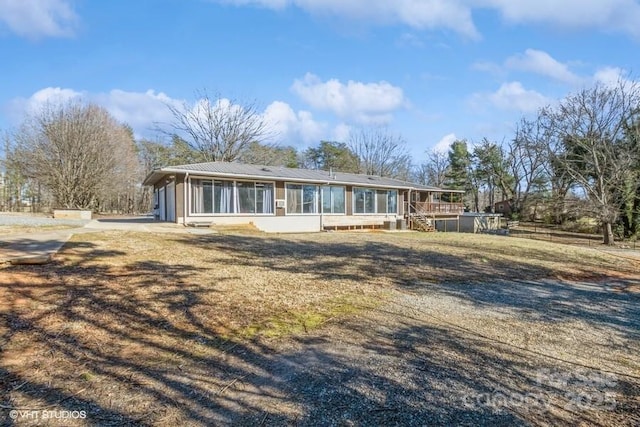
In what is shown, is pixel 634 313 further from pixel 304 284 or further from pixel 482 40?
pixel 482 40

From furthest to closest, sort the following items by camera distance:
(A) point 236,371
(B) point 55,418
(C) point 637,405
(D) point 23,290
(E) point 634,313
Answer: (E) point 634,313 → (D) point 23,290 → (A) point 236,371 → (C) point 637,405 → (B) point 55,418

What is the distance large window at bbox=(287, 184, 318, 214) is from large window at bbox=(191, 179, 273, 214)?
121 centimetres

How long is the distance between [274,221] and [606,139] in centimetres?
2012

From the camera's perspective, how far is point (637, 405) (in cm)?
264

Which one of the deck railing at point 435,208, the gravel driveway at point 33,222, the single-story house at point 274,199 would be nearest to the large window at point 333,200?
the single-story house at point 274,199

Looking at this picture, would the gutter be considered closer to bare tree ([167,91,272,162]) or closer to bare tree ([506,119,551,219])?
bare tree ([167,91,272,162])

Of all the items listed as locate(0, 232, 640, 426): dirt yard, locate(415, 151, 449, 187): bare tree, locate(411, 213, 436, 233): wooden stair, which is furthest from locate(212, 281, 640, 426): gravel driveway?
locate(415, 151, 449, 187): bare tree

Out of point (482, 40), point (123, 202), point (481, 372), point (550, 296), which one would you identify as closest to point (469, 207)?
point (482, 40)

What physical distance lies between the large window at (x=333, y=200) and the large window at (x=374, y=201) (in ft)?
3.26

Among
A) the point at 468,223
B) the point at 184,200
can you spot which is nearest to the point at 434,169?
the point at 468,223

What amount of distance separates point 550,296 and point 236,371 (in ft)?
18.5

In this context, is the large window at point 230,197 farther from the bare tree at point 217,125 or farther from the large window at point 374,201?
the bare tree at point 217,125

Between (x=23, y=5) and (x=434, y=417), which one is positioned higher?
(x=23, y=5)

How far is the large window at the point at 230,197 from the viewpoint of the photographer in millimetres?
15495
